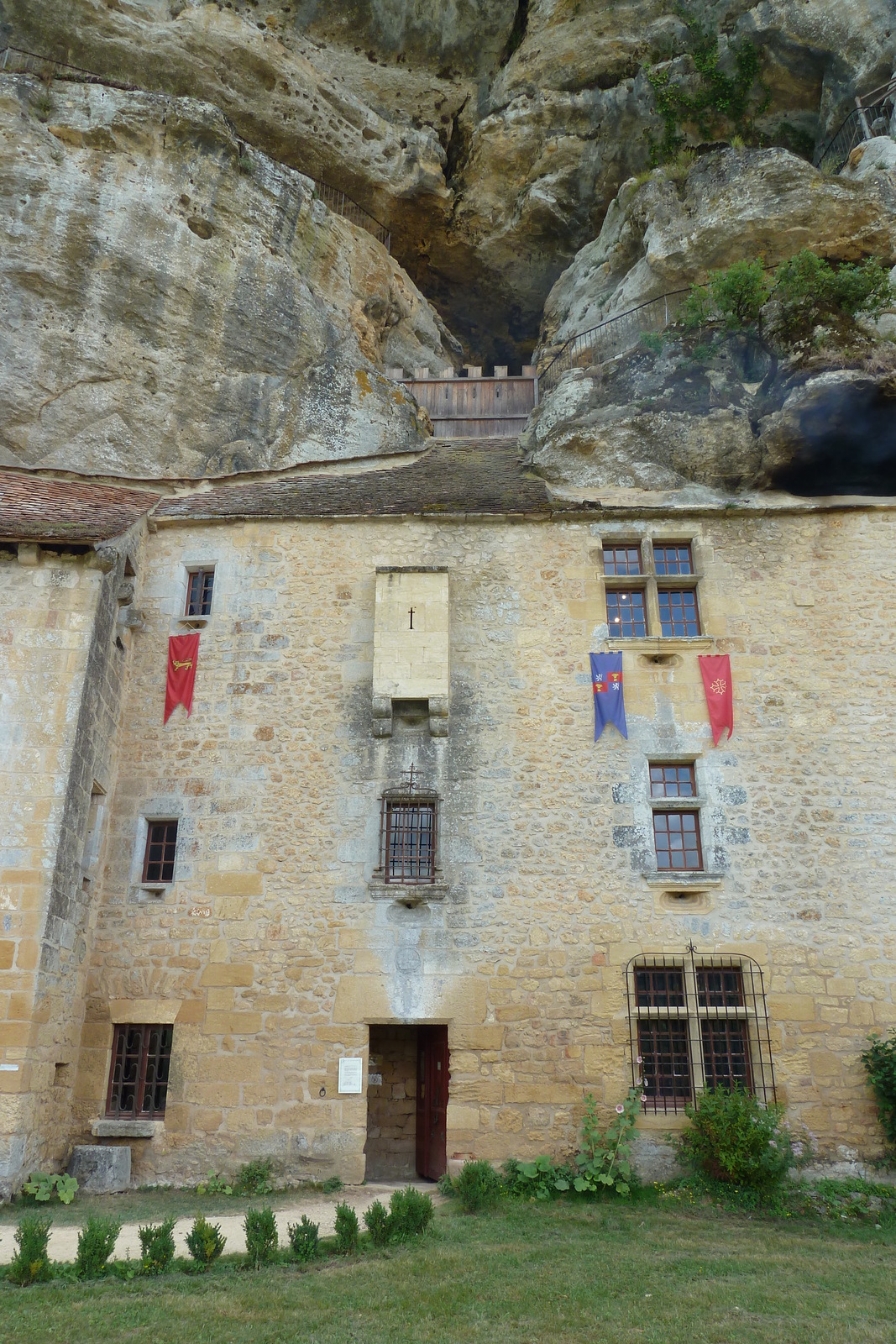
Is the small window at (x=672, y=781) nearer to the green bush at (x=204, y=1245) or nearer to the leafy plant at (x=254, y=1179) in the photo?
the leafy plant at (x=254, y=1179)

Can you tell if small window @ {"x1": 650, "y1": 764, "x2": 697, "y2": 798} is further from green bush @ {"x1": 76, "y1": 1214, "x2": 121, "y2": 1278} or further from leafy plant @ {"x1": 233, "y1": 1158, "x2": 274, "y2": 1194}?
green bush @ {"x1": 76, "y1": 1214, "x2": 121, "y2": 1278}

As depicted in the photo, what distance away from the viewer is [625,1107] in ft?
34.8

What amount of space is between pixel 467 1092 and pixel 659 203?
15.5m

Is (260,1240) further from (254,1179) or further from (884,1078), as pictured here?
(884,1078)

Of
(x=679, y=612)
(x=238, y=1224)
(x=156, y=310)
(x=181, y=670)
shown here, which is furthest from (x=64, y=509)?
(x=238, y=1224)

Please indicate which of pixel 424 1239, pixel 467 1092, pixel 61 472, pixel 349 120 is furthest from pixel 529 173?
pixel 424 1239

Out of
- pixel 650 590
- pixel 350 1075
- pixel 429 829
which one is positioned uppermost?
pixel 650 590

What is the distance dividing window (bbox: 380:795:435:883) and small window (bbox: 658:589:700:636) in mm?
4106

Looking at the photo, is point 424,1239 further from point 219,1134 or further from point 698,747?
point 698,747

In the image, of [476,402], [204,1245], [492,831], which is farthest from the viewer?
[476,402]

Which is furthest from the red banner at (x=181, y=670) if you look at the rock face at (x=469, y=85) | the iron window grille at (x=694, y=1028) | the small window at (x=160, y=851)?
the rock face at (x=469, y=85)

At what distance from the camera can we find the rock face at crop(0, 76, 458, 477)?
15.9 m

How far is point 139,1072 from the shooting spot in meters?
11.2

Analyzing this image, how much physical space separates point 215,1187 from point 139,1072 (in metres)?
1.66
